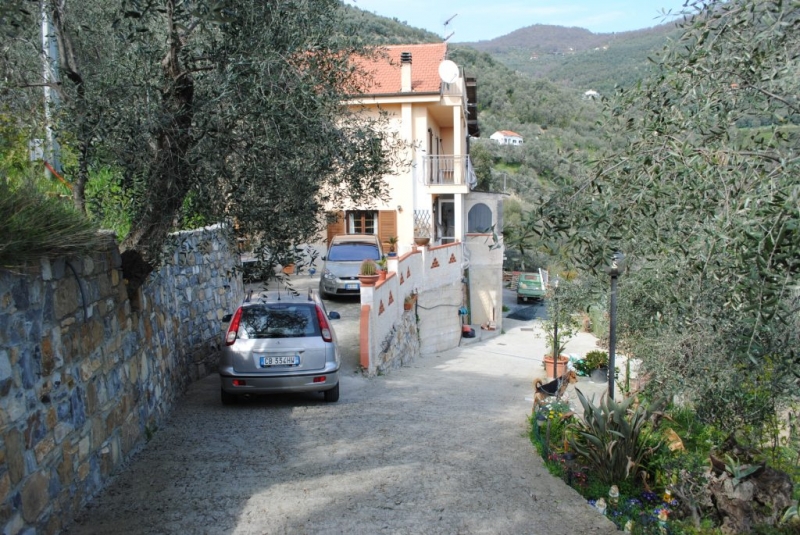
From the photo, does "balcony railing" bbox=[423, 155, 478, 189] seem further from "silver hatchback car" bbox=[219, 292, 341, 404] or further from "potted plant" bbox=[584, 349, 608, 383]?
"silver hatchback car" bbox=[219, 292, 341, 404]

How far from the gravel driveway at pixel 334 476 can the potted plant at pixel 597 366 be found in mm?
7427

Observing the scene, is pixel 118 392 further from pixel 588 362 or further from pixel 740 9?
pixel 588 362

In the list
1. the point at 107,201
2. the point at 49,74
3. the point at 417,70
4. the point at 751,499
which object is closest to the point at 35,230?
the point at 107,201

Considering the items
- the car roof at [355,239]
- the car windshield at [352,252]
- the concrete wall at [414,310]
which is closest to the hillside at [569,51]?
the concrete wall at [414,310]

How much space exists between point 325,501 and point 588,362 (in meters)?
12.6

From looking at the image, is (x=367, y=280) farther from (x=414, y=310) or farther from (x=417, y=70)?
(x=417, y=70)

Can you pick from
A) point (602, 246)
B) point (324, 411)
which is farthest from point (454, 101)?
point (602, 246)

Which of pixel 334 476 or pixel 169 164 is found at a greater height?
pixel 169 164

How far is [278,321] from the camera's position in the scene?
9008 millimetres

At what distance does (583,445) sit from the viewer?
731cm

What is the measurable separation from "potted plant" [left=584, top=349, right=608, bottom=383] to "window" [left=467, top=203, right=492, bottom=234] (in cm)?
866

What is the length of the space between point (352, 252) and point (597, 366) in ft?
23.4

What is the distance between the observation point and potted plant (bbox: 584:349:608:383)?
16703 millimetres

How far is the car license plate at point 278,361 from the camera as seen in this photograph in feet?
28.7
